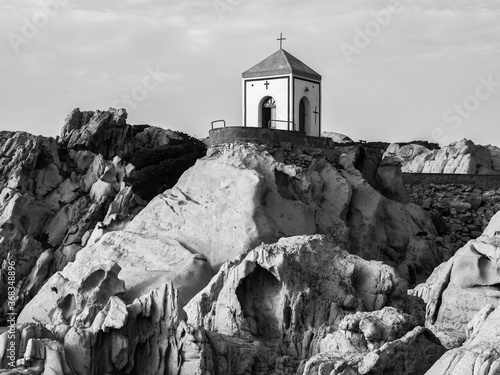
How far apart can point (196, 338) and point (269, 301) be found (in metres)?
4.30

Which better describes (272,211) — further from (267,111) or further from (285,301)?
(267,111)

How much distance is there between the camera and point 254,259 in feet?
117

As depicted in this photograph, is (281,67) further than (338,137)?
No

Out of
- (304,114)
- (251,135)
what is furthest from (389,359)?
(304,114)

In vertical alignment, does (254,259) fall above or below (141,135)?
below

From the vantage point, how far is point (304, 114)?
178 ft

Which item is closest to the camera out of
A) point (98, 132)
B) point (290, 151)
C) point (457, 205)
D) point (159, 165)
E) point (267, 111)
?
point (290, 151)

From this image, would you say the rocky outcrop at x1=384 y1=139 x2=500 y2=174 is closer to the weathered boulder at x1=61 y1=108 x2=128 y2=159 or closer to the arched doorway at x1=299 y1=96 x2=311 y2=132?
the arched doorway at x1=299 y1=96 x2=311 y2=132

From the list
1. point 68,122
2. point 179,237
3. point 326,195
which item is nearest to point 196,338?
point 179,237

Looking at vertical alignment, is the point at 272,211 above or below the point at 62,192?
below

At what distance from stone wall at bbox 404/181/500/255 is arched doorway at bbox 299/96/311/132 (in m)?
7.83

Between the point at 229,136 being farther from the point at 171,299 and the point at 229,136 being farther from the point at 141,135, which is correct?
the point at 171,299

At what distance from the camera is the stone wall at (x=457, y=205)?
56281 millimetres

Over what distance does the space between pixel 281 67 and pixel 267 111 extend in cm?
234
